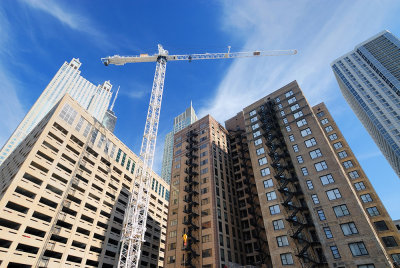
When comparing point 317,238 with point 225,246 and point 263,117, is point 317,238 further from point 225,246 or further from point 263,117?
point 263,117

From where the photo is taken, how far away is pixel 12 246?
144 ft

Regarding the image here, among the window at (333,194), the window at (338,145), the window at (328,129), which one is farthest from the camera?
the window at (328,129)

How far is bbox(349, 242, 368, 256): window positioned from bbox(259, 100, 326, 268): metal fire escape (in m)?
5.84

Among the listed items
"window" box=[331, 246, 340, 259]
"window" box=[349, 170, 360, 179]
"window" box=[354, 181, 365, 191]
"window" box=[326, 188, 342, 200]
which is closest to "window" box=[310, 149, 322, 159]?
"window" box=[326, 188, 342, 200]

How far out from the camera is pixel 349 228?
4250 cm

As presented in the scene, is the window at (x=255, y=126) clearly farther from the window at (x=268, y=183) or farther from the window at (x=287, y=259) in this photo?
the window at (x=287, y=259)

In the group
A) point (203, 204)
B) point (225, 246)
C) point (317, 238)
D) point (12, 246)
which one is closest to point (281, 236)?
point (317, 238)

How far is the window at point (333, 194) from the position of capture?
154 feet

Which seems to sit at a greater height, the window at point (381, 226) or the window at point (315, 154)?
the window at point (315, 154)

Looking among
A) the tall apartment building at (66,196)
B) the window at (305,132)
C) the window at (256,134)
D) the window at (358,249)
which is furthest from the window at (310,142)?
the tall apartment building at (66,196)

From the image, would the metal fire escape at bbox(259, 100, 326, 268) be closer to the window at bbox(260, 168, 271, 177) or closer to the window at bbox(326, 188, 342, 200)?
the window at bbox(260, 168, 271, 177)

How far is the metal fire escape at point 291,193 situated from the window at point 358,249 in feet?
19.2

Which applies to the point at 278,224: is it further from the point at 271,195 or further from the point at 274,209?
the point at 271,195

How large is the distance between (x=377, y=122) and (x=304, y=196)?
110 meters
